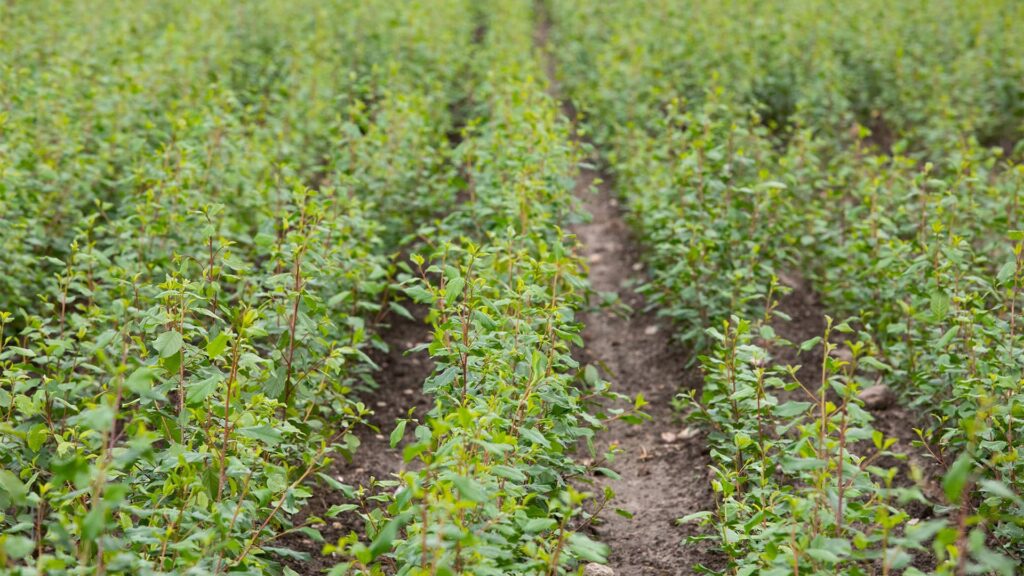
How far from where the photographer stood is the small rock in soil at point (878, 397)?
17.1 ft

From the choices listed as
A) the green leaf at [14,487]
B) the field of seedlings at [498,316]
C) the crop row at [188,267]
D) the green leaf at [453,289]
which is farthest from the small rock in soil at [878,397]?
the green leaf at [14,487]

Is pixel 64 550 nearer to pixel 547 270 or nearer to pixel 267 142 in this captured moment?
pixel 547 270

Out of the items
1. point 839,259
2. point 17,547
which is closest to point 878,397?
point 839,259

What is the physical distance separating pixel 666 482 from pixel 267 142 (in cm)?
417

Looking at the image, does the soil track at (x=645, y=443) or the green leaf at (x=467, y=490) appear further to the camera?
the soil track at (x=645, y=443)

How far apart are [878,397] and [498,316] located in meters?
2.48

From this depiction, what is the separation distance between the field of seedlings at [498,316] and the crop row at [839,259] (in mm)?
38

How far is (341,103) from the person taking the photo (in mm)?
9445

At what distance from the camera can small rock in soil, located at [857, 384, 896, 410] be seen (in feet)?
17.1

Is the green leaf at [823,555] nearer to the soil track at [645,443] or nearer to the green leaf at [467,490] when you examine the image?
the green leaf at [467,490]

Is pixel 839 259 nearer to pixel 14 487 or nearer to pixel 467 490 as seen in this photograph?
pixel 467 490

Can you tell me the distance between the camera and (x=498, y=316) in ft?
13.0

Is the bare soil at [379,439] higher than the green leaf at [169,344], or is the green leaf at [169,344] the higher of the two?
the green leaf at [169,344]

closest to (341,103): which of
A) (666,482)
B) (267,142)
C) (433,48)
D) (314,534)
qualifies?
(433,48)
